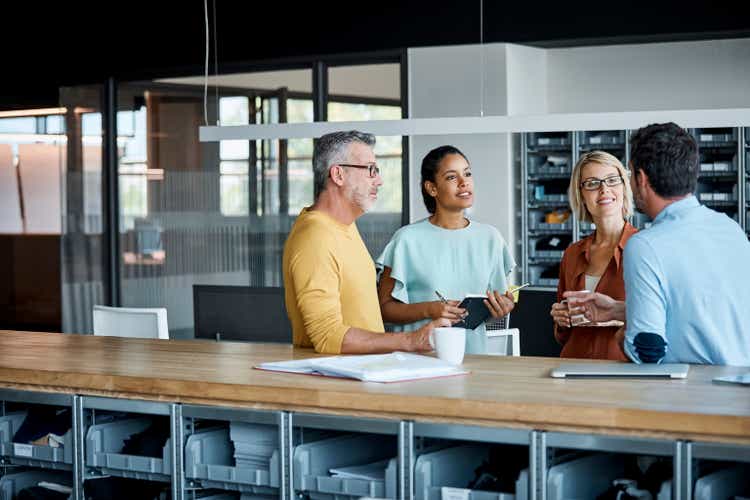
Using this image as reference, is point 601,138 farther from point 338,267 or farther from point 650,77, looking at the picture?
point 338,267

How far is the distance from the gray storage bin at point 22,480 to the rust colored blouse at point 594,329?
5.45 ft

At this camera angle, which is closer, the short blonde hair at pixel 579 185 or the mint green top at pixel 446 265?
the short blonde hair at pixel 579 185

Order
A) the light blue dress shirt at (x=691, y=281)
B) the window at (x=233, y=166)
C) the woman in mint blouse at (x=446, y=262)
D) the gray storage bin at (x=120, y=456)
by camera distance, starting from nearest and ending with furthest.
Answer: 1. the light blue dress shirt at (x=691, y=281)
2. the gray storage bin at (x=120, y=456)
3. the woman in mint blouse at (x=446, y=262)
4. the window at (x=233, y=166)

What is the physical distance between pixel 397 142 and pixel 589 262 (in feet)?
17.6

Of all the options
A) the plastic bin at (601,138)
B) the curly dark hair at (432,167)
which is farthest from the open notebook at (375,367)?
the plastic bin at (601,138)

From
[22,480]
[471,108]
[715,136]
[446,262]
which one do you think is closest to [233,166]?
[471,108]

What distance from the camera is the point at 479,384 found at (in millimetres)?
2873

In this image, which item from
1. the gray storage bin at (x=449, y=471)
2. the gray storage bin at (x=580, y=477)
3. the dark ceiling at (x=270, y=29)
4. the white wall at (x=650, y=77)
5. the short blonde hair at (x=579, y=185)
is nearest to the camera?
the gray storage bin at (x=580, y=477)

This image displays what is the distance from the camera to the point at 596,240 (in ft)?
13.4

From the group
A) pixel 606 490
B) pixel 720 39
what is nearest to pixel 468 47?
pixel 720 39

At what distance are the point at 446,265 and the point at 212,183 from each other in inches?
233

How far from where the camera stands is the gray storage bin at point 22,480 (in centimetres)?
362

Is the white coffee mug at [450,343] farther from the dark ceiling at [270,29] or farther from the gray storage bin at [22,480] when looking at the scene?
the dark ceiling at [270,29]

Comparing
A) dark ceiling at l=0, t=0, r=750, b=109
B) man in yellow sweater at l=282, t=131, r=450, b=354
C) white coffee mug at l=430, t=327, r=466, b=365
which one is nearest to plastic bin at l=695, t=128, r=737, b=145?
dark ceiling at l=0, t=0, r=750, b=109
